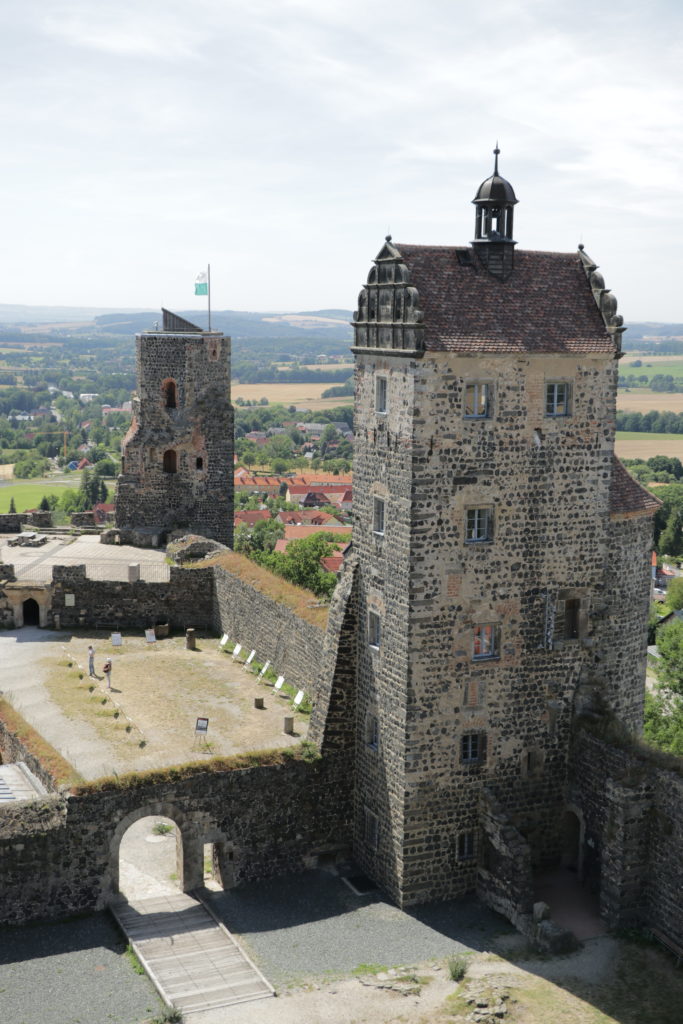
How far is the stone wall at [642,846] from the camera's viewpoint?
25.7m

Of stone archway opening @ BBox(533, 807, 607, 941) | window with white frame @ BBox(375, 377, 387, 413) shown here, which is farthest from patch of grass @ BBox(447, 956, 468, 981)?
window with white frame @ BBox(375, 377, 387, 413)

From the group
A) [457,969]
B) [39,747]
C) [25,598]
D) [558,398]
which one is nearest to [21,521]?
[25,598]

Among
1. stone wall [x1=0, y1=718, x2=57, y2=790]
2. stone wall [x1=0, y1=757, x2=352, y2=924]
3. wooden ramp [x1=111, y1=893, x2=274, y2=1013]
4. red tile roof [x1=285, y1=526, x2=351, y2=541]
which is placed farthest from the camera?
red tile roof [x1=285, y1=526, x2=351, y2=541]

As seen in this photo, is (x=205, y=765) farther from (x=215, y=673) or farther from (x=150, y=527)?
(x=150, y=527)

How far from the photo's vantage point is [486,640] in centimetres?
2792

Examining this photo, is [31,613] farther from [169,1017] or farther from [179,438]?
[169,1017]

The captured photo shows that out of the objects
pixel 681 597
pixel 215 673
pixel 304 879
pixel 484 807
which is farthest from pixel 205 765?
pixel 681 597

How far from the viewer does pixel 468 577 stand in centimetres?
2722

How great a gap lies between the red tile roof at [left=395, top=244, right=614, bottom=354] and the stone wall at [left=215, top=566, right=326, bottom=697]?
31.1ft

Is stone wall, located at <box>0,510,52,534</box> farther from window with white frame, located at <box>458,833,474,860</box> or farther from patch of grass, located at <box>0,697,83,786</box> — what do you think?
window with white frame, located at <box>458,833,474,860</box>

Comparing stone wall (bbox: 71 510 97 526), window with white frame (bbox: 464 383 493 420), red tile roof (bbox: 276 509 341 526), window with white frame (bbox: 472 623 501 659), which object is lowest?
red tile roof (bbox: 276 509 341 526)

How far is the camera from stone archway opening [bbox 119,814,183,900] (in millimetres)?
27875

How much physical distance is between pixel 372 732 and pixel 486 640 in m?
3.67

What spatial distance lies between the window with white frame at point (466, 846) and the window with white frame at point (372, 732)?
2.95 m
